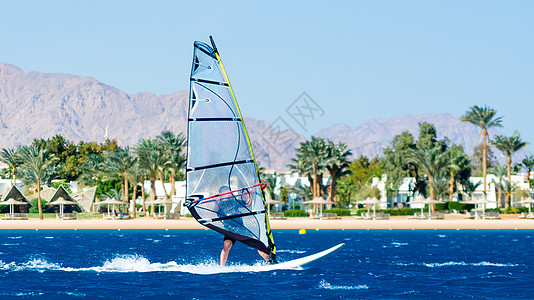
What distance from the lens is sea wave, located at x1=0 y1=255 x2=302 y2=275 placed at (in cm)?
2683

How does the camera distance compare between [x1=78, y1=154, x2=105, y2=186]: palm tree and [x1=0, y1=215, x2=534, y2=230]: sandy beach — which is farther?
[x1=78, y1=154, x2=105, y2=186]: palm tree

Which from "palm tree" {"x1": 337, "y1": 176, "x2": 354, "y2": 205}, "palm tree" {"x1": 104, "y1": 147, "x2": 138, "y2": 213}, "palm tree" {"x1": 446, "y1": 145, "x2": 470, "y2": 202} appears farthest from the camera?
"palm tree" {"x1": 337, "y1": 176, "x2": 354, "y2": 205}

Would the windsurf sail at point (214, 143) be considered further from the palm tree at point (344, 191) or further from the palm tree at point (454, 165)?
the palm tree at point (344, 191)

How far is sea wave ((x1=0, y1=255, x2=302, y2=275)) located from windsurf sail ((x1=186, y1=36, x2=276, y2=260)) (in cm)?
386

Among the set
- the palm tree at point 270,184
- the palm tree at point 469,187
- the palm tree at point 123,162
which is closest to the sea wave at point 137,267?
the palm tree at point 123,162

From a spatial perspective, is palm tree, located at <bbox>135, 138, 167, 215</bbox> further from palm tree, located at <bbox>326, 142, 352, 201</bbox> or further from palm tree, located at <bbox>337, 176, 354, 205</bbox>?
palm tree, located at <bbox>337, 176, 354, 205</bbox>

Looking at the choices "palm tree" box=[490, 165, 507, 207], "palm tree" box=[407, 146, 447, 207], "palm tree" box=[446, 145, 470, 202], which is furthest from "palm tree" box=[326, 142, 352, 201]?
"palm tree" box=[490, 165, 507, 207]

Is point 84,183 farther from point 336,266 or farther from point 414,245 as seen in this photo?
point 336,266

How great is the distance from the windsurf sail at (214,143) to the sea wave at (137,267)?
3.86m

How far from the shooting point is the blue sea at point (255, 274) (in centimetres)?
2220

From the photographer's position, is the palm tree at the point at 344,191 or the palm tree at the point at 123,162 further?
the palm tree at the point at 344,191

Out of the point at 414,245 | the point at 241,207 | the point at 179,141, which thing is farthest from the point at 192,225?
the point at 241,207

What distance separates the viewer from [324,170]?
289ft

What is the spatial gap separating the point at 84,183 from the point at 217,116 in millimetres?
86183
